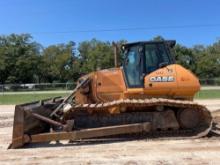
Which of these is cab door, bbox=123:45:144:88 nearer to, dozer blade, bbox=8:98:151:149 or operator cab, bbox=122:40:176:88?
operator cab, bbox=122:40:176:88

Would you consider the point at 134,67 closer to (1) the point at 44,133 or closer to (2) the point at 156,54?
(2) the point at 156,54

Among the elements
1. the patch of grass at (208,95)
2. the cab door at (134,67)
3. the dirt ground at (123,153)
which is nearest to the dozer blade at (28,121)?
the dirt ground at (123,153)

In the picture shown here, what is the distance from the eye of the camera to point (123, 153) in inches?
360

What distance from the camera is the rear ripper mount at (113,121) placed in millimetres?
10461

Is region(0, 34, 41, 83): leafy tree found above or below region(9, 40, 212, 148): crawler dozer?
above

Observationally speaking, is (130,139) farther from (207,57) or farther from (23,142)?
(207,57)

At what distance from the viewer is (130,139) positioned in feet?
35.7

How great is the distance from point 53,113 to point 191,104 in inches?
146

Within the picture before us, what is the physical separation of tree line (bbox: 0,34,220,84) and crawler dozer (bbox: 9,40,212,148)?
53659 mm

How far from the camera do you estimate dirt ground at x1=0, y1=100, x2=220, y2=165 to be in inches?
333

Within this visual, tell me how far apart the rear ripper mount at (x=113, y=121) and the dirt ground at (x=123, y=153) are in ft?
0.95

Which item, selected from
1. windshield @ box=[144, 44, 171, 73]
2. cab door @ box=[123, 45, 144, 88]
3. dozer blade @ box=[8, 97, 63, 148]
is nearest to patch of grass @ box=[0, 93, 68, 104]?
dozer blade @ box=[8, 97, 63, 148]

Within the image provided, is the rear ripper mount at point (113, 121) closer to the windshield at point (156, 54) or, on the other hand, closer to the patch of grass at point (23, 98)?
the windshield at point (156, 54)

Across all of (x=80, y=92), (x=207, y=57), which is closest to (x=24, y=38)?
(x=207, y=57)
